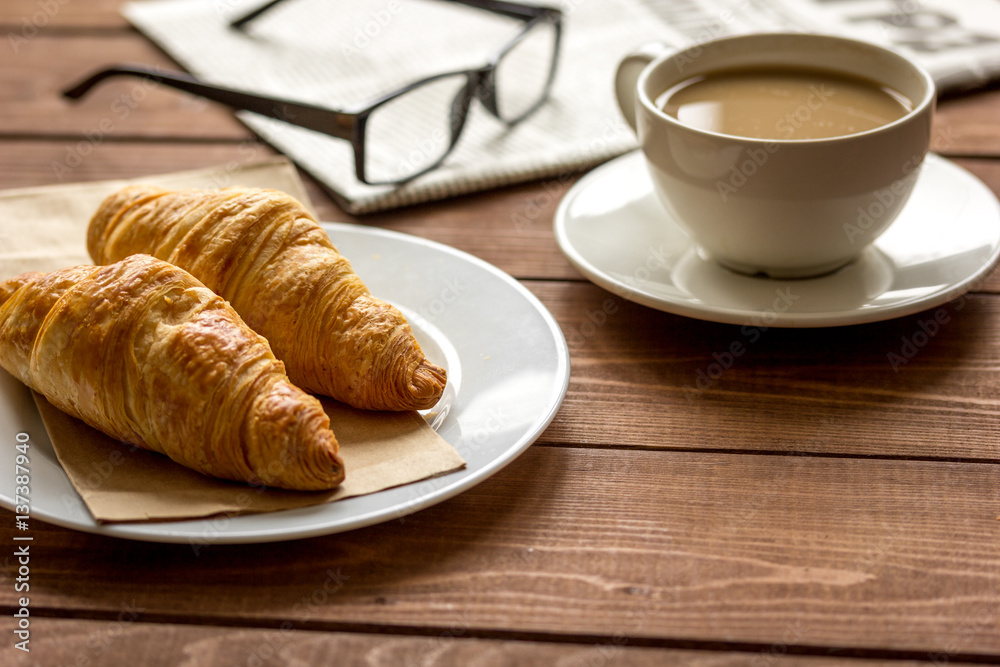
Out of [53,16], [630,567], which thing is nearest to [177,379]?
[630,567]

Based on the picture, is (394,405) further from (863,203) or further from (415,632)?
(863,203)

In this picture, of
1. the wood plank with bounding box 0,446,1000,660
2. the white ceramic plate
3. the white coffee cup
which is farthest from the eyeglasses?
the wood plank with bounding box 0,446,1000,660

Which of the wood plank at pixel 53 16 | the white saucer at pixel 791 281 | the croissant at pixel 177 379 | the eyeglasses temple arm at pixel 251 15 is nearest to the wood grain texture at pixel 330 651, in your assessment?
the croissant at pixel 177 379

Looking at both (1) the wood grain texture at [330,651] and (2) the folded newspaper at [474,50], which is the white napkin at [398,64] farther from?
(1) the wood grain texture at [330,651]

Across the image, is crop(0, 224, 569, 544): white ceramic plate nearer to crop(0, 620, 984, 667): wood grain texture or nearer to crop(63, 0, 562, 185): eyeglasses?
crop(0, 620, 984, 667): wood grain texture

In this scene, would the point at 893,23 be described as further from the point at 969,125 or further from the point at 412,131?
the point at 412,131

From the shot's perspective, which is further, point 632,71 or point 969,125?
point 969,125
